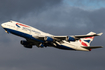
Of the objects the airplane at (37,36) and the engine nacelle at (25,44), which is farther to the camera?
the engine nacelle at (25,44)

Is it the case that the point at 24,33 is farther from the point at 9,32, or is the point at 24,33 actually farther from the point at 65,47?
the point at 65,47

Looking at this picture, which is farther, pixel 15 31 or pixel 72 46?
pixel 72 46

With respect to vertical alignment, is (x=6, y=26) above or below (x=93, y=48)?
above

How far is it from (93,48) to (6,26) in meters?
29.3

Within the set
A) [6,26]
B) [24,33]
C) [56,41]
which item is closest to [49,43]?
[56,41]

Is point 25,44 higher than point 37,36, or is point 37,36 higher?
point 37,36

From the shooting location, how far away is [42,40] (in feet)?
233

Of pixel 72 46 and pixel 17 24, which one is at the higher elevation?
pixel 17 24

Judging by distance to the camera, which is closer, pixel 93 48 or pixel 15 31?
pixel 15 31

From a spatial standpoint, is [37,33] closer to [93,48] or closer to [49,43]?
[49,43]

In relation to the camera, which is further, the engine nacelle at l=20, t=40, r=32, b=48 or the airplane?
the engine nacelle at l=20, t=40, r=32, b=48

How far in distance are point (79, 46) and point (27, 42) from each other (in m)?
17.8

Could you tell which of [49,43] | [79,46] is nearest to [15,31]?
[49,43]

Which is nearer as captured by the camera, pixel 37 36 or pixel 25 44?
pixel 37 36
